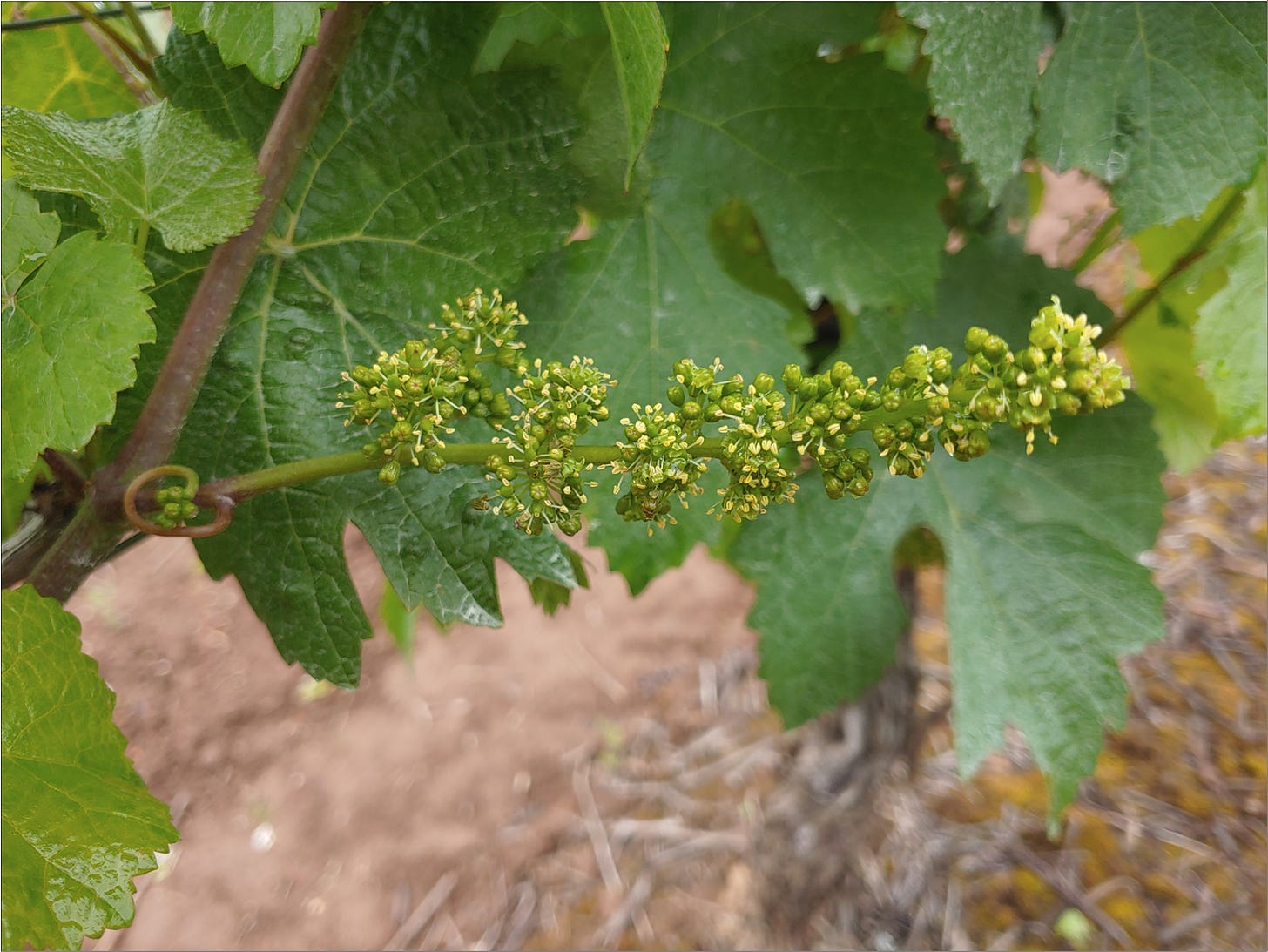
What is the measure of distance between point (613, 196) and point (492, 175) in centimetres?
14

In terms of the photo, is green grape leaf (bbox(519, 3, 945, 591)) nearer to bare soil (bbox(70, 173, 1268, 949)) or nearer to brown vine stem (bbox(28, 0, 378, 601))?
brown vine stem (bbox(28, 0, 378, 601))

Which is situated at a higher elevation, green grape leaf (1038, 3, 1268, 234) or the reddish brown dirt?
green grape leaf (1038, 3, 1268, 234)

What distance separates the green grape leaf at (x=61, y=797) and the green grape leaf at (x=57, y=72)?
0.50 m

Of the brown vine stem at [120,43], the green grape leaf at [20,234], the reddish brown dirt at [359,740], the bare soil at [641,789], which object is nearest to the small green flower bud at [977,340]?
the green grape leaf at [20,234]

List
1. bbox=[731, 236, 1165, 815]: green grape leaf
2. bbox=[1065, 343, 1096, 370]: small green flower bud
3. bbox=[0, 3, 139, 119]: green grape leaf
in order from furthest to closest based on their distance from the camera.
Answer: bbox=[731, 236, 1165, 815]: green grape leaf < bbox=[0, 3, 139, 119]: green grape leaf < bbox=[1065, 343, 1096, 370]: small green flower bud

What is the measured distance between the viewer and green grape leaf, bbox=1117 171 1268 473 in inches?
34.9

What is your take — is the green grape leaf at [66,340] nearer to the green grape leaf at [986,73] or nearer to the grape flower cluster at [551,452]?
the grape flower cluster at [551,452]

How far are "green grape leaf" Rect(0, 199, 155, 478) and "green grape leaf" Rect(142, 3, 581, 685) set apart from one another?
0.13 meters

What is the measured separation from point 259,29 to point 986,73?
57 cm

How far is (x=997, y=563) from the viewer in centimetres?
104

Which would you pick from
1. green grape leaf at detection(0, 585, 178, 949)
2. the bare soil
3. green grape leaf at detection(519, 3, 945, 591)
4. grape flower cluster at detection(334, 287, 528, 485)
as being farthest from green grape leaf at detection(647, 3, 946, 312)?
the bare soil

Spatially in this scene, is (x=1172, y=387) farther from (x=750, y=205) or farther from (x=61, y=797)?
(x=61, y=797)

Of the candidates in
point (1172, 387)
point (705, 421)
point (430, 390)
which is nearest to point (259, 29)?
point (430, 390)

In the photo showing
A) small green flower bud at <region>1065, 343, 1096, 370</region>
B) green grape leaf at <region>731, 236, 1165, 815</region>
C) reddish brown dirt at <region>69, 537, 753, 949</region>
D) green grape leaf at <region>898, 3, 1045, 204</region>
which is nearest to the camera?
small green flower bud at <region>1065, 343, 1096, 370</region>
